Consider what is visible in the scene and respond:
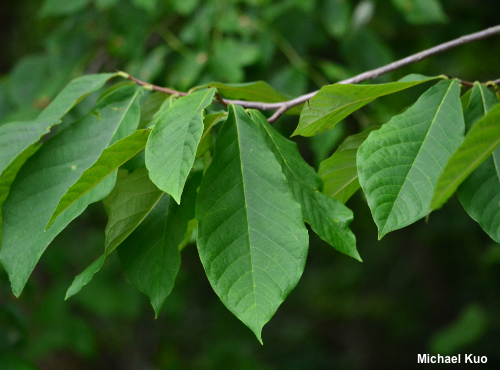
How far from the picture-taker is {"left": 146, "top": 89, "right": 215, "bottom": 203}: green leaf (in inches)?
27.3

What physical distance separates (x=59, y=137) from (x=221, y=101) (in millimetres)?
360

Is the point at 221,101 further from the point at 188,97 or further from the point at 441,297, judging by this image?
the point at 441,297

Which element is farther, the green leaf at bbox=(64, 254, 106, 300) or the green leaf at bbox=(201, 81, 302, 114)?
the green leaf at bbox=(201, 81, 302, 114)

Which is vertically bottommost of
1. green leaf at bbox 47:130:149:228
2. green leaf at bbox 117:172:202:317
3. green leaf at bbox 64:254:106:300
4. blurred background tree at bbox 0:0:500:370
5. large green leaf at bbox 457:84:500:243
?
blurred background tree at bbox 0:0:500:370

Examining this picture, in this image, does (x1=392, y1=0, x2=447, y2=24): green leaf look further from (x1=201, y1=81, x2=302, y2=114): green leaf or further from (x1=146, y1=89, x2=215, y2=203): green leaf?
(x1=146, y1=89, x2=215, y2=203): green leaf

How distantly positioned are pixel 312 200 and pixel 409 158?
0.19 m

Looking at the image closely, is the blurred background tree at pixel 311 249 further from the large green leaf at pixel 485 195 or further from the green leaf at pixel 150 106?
the large green leaf at pixel 485 195

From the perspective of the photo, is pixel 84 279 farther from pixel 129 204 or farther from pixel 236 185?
pixel 236 185

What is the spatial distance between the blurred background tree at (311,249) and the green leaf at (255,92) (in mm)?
836

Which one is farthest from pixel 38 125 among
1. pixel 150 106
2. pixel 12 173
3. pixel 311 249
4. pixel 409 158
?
pixel 311 249

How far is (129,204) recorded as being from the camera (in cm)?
85

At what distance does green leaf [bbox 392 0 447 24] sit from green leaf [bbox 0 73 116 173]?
1.46m

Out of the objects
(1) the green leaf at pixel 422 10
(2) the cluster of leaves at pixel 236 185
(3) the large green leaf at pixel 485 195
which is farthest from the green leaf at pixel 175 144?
(1) the green leaf at pixel 422 10

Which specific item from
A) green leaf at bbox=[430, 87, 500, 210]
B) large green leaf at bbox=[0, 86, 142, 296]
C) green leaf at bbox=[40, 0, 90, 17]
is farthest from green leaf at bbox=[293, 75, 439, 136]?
green leaf at bbox=[40, 0, 90, 17]
